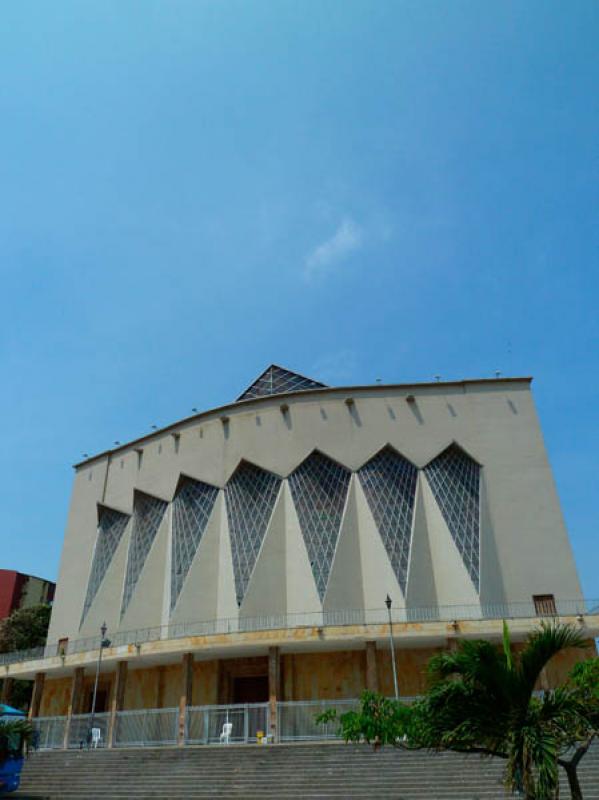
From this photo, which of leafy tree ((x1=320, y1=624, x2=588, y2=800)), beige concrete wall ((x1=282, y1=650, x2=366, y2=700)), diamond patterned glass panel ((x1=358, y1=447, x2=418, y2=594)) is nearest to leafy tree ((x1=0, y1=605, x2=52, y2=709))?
beige concrete wall ((x1=282, y1=650, x2=366, y2=700))

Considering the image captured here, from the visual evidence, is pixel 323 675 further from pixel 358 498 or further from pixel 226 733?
pixel 358 498

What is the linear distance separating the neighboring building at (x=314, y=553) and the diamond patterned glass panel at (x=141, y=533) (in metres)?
0.08

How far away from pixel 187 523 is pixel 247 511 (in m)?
2.70

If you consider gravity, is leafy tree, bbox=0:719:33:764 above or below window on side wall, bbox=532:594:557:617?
below

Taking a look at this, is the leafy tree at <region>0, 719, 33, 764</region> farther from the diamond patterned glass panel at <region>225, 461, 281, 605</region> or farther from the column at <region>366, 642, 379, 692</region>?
the diamond patterned glass panel at <region>225, 461, 281, 605</region>

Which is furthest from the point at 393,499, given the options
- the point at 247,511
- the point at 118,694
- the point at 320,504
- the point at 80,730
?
the point at 80,730

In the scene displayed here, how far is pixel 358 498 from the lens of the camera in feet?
76.5

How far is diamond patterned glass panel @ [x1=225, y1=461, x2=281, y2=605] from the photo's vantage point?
23.3 meters

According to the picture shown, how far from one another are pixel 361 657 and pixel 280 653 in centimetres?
262

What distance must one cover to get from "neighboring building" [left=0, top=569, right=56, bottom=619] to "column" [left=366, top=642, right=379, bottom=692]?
87.4ft

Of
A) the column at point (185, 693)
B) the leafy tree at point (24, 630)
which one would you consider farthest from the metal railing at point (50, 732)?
the leafy tree at point (24, 630)

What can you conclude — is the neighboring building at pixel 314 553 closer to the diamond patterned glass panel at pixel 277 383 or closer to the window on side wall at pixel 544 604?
the window on side wall at pixel 544 604

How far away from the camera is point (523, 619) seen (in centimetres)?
1856

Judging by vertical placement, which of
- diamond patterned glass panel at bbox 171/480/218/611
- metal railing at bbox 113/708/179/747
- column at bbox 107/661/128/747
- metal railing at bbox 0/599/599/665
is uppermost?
diamond patterned glass panel at bbox 171/480/218/611
